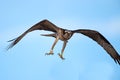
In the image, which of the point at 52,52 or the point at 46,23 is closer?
the point at 52,52

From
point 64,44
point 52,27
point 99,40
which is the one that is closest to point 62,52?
point 64,44

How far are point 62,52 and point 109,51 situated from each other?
0.55 meters

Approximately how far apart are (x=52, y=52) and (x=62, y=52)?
A: 12 cm

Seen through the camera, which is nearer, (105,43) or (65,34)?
(65,34)

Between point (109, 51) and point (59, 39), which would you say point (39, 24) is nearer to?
point (59, 39)

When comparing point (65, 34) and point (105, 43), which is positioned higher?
point (65, 34)

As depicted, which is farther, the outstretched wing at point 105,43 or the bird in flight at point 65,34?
the outstretched wing at point 105,43

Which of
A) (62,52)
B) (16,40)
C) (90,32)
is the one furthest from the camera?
(90,32)

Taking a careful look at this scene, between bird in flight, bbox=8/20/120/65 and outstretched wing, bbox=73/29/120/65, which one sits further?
outstretched wing, bbox=73/29/120/65

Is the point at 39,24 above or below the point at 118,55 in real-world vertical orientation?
above

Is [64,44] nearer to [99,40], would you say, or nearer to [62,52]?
[62,52]

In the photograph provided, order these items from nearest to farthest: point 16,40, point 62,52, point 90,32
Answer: point 16,40 < point 62,52 < point 90,32

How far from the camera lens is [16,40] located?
260 centimetres

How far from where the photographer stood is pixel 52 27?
295cm
